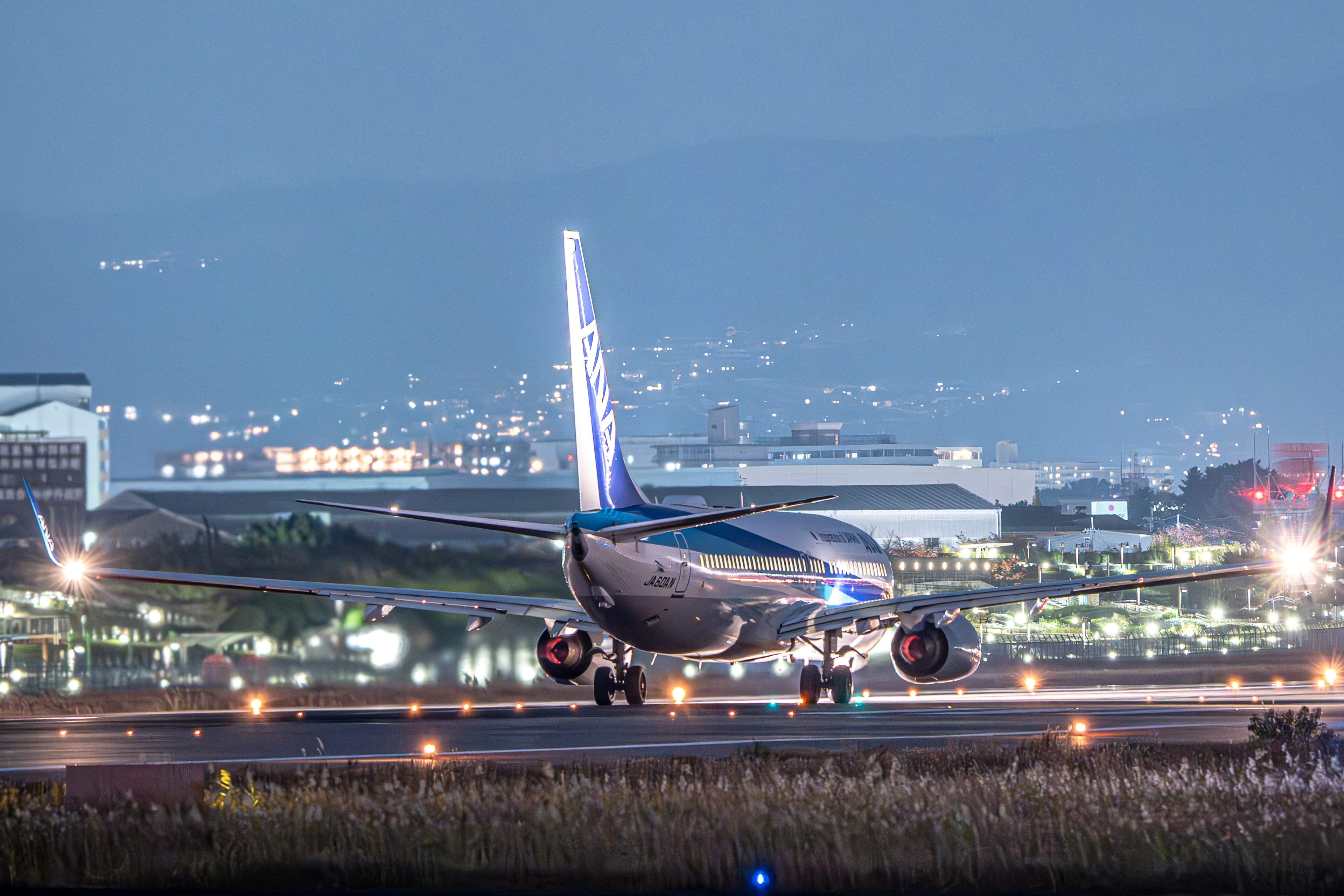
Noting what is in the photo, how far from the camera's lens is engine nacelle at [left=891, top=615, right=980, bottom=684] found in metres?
37.6

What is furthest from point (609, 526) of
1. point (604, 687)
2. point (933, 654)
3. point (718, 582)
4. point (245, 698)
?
point (245, 698)

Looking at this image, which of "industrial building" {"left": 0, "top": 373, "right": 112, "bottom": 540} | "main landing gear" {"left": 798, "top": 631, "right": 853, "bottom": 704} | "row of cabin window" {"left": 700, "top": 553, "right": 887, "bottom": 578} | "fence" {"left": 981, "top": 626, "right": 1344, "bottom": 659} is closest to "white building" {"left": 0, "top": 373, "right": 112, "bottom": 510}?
"industrial building" {"left": 0, "top": 373, "right": 112, "bottom": 540}

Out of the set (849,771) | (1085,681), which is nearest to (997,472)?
(1085,681)

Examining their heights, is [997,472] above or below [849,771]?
above

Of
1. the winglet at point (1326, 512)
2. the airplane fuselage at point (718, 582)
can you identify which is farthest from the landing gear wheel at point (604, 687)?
the winglet at point (1326, 512)

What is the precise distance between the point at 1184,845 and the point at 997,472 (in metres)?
140

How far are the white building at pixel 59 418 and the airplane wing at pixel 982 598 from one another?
7750 cm

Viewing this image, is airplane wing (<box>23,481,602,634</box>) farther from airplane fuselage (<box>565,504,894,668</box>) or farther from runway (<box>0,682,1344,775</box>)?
runway (<box>0,682,1344,775</box>)

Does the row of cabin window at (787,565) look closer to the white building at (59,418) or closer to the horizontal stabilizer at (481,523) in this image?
the horizontal stabilizer at (481,523)

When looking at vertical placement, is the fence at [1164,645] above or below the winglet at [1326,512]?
below

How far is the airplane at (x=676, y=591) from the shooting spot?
3316 centimetres

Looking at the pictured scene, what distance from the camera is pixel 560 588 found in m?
53.6

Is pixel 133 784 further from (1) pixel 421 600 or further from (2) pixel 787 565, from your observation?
(2) pixel 787 565

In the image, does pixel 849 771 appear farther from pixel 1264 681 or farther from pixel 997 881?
pixel 1264 681
